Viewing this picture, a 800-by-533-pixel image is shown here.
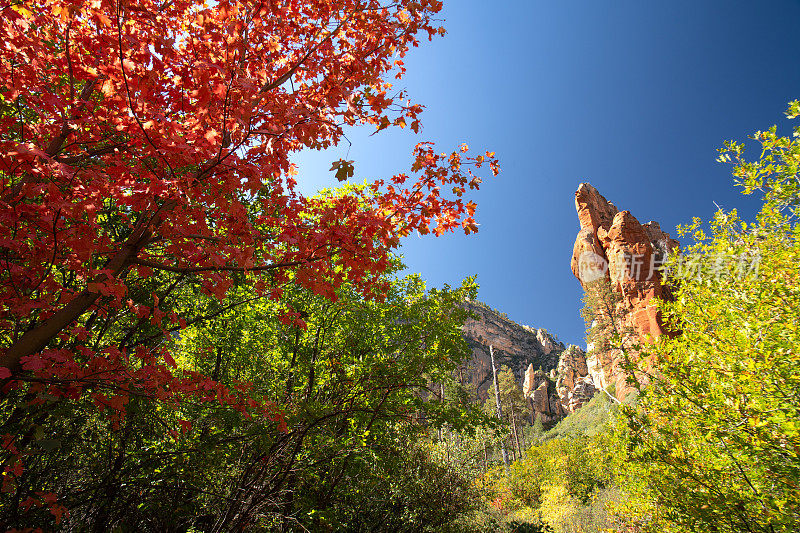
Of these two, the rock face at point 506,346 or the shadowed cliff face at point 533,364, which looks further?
the rock face at point 506,346

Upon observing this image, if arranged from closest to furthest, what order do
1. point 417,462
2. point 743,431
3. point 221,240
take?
point 221,240, point 743,431, point 417,462

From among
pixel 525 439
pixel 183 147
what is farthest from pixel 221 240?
pixel 525 439

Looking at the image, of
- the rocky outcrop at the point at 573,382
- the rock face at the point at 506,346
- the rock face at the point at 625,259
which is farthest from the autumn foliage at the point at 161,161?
the rock face at the point at 506,346

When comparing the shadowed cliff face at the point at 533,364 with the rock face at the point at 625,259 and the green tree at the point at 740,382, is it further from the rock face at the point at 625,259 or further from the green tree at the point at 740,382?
the green tree at the point at 740,382

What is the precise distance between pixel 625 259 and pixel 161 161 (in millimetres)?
41755

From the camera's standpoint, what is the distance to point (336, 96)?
7.84 ft

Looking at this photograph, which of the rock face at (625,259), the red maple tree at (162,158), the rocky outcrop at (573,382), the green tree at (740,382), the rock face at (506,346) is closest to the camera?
the red maple tree at (162,158)

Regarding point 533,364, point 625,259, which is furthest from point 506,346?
point 625,259

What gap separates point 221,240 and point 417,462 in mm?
7571

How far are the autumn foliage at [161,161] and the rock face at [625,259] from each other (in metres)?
34.5

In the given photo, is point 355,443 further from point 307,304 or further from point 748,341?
point 748,341

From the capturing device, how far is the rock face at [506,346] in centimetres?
7325

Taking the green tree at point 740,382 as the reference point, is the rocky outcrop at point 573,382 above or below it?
above

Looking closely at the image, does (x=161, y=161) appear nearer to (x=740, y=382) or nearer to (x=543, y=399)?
(x=740, y=382)
